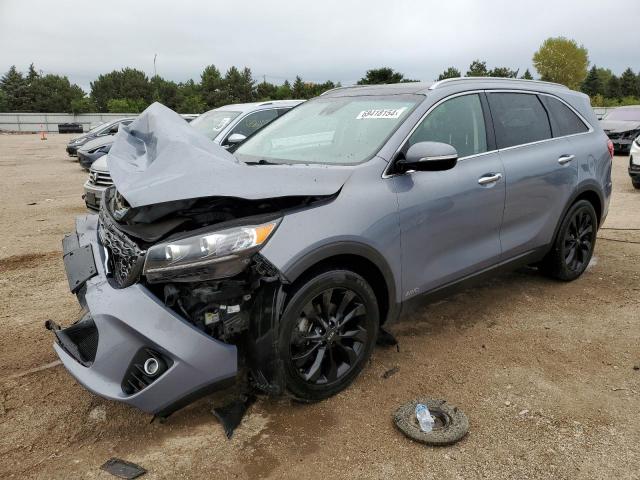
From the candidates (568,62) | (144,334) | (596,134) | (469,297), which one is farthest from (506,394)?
(568,62)

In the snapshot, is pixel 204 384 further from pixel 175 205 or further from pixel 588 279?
pixel 588 279

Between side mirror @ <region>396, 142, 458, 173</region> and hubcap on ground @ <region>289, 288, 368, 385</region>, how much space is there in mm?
850

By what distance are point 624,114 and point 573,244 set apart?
15.3 metres

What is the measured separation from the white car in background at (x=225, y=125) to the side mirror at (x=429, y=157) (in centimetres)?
448

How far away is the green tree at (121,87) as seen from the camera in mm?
71812


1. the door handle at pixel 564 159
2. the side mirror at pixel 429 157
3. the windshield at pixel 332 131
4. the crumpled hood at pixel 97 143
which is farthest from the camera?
the crumpled hood at pixel 97 143

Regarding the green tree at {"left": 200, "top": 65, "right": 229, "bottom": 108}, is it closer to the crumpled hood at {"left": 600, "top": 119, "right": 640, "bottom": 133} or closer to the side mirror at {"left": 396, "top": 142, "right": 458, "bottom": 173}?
the crumpled hood at {"left": 600, "top": 119, "right": 640, "bottom": 133}

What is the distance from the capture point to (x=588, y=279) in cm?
513

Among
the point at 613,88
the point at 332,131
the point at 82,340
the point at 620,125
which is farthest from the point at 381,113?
the point at 613,88

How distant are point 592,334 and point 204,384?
9.54 ft

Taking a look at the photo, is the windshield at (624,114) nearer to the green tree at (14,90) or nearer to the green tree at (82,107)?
the green tree at (82,107)

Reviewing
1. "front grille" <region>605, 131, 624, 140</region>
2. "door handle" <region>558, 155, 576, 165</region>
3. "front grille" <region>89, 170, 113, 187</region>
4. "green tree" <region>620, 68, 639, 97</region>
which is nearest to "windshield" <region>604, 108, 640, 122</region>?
"front grille" <region>605, 131, 624, 140</region>

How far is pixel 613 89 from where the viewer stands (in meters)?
71.1

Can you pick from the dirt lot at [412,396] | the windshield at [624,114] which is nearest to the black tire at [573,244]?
the dirt lot at [412,396]
